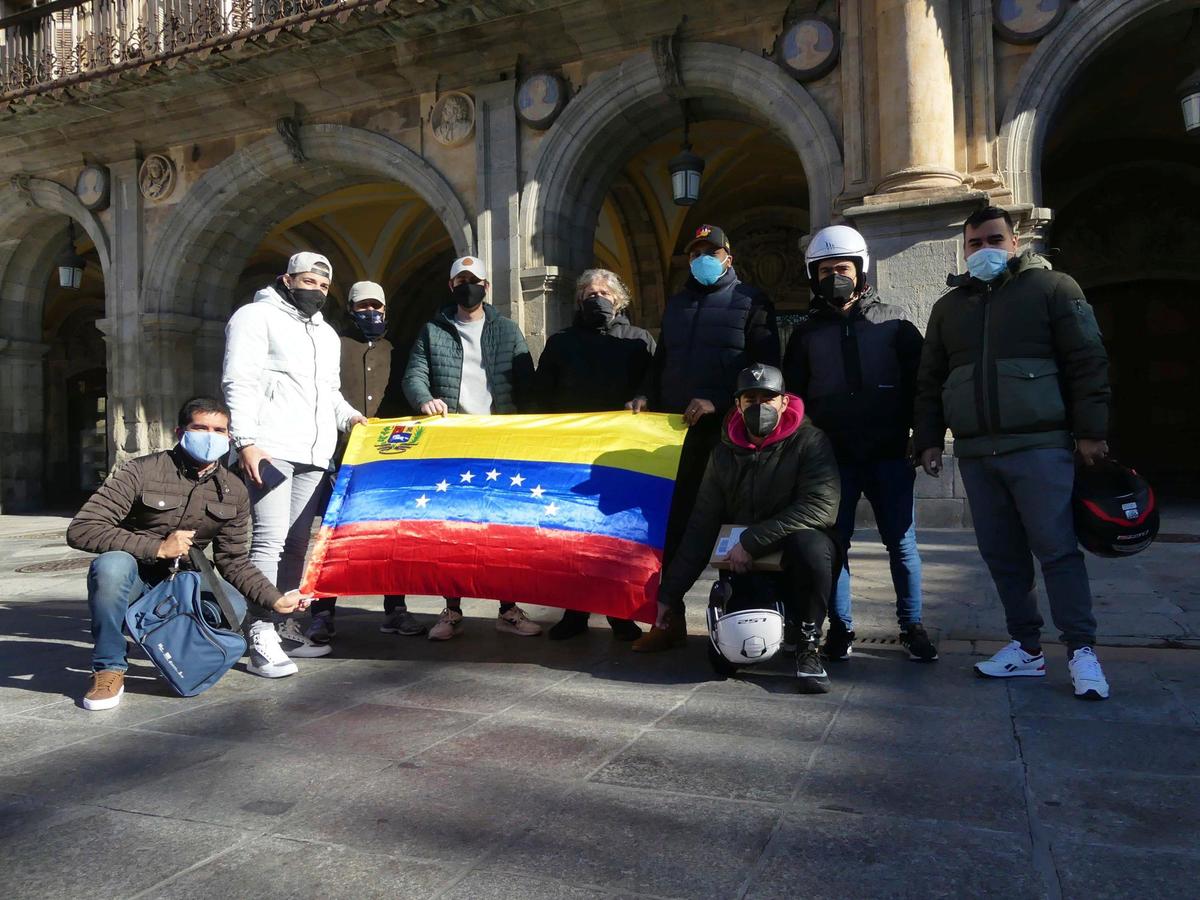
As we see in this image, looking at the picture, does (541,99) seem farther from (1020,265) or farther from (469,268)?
(1020,265)

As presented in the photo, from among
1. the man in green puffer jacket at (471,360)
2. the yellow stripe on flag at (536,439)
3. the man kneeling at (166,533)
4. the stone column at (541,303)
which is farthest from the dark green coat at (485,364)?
the stone column at (541,303)

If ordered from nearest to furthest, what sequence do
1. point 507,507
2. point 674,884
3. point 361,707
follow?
point 674,884 → point 361,707 → point 507,507

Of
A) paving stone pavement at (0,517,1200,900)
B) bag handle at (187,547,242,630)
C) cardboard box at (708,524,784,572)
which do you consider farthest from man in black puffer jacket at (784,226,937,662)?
bag handle at (187,547,242,630)

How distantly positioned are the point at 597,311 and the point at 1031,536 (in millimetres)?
2372

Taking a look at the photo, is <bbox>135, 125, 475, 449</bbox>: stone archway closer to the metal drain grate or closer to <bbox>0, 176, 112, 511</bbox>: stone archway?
<bbox>0, 176, 112, 511</bbox>: stone archway

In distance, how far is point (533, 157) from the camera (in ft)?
35.3

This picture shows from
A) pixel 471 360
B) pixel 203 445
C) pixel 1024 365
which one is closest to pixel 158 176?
pixel 471 360

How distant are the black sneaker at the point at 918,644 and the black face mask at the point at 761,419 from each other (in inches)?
44.5

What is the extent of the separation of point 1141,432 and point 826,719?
12494mm

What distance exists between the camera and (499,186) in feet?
35.7

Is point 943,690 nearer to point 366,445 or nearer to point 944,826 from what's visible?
point 944,826

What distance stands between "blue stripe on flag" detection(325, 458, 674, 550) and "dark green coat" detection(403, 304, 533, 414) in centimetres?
A: 50

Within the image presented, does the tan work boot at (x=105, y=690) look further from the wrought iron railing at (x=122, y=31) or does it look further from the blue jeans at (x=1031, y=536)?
the wrought iron railing at (x=122, y=31)

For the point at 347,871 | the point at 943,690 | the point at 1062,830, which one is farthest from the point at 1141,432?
the point at 347,871
